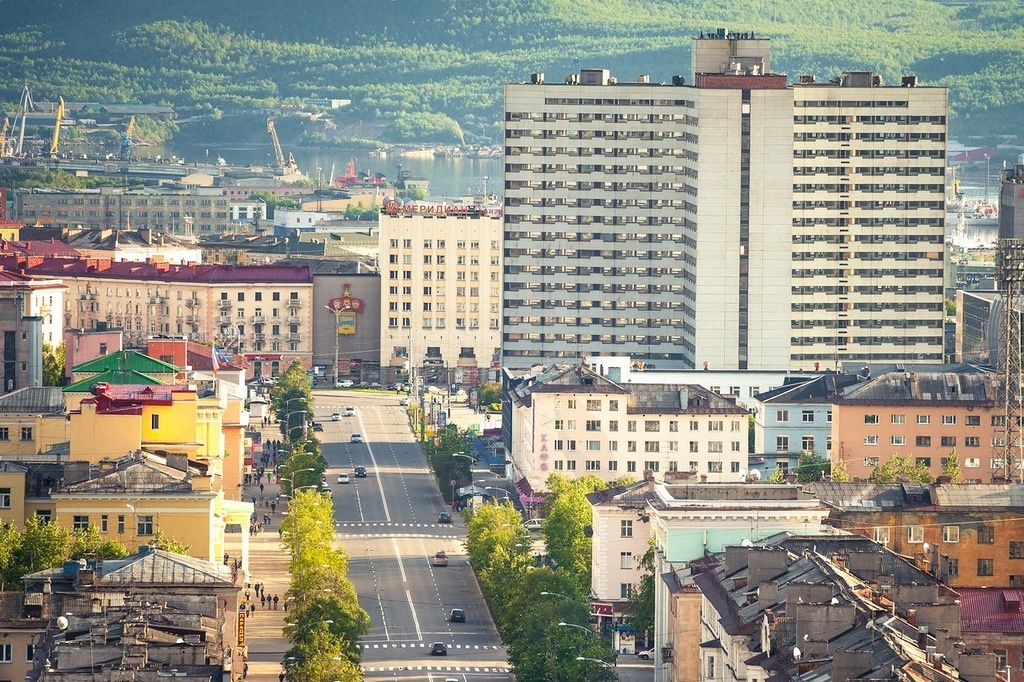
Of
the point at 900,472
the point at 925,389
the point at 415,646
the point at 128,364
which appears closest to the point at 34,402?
the point at 128,364

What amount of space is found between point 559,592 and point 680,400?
1702 inches

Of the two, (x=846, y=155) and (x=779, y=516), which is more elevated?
(x=846, y=155)

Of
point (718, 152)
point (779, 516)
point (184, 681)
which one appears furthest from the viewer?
point (718, 152)

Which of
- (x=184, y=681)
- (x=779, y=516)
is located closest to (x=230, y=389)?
(x=779, y=516)

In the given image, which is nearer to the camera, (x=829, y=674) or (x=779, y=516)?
(x=829, y=674)

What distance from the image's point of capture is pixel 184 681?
3100 inches

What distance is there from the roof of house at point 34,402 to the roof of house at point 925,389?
42089 mm

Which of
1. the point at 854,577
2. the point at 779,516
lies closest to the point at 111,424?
the point at 779,516

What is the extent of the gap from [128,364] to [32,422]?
5342 millimetres

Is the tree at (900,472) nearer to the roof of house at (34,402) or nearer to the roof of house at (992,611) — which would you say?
the roof of house at (992,611)

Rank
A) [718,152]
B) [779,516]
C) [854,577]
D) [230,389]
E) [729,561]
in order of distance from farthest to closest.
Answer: [718,152], [230,389], [779,516], [729,561], [854,577]

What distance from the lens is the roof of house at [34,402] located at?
137125 millimetres

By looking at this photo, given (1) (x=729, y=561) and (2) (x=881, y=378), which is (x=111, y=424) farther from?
(2) (x=881, y=378)

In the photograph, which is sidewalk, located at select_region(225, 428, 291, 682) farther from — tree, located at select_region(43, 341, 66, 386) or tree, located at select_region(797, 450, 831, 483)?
tree, located at select_region(797, 450, 831, 483)
